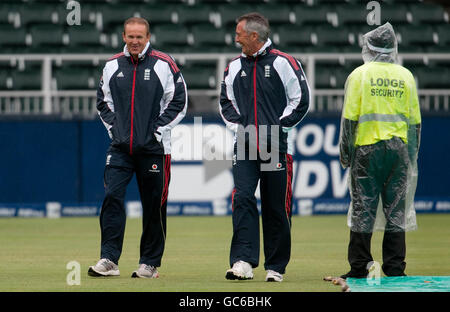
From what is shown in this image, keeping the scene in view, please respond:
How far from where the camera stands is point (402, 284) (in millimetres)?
8141

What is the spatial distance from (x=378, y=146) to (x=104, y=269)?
8.77ft

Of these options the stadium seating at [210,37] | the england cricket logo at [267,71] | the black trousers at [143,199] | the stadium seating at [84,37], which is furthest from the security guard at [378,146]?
the stadium seating at [84,37]

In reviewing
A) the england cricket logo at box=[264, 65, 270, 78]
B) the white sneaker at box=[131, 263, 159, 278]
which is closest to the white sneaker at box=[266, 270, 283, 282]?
the white sneaker at box=[131, 263, 159, 278]

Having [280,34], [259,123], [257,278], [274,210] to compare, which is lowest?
[257,278]

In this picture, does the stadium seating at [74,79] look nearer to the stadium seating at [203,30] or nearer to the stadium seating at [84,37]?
the stadium seating at [203,30]

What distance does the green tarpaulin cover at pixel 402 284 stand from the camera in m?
7.77

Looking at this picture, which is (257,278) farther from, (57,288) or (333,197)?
(333,197)

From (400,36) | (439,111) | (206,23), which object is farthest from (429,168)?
(206,23)

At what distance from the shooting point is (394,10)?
2081 cm

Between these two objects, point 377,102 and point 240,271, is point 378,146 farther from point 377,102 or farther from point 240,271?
point 240,271

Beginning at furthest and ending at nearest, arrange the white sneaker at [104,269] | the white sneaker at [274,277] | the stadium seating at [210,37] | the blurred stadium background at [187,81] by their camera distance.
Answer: the stadium seating at [210,37]
the blurred stadium background at [187,81]
the white sneaker at [104,269]
the white sneaker at [274,277]

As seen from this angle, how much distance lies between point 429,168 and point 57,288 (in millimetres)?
10404

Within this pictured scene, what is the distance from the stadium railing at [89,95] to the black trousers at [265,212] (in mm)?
8006

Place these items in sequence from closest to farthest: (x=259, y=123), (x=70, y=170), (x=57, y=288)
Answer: (x=57, y=288) → (x=259, y=123) → (x=70, y=170)
